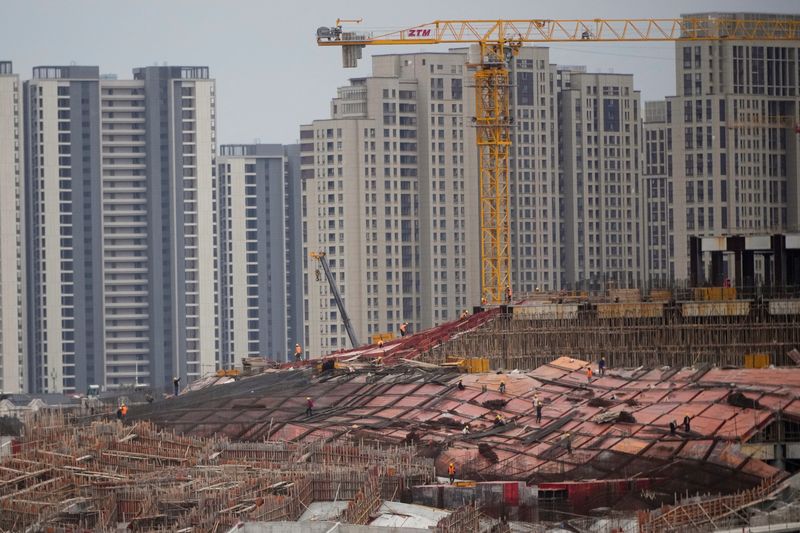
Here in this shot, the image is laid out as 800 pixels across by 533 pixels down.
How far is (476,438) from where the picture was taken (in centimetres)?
9638

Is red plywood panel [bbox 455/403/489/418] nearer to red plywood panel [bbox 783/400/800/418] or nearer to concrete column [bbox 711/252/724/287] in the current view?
red plywood panel [bbox 783/400/800/418]

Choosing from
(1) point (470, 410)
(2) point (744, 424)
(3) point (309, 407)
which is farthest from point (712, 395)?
(3) point (309, 407)

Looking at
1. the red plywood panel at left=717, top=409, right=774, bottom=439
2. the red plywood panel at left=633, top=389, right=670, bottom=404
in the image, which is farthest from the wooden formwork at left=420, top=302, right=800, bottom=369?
the red plywood panel at left=717, top=409, right=774, bottom=439

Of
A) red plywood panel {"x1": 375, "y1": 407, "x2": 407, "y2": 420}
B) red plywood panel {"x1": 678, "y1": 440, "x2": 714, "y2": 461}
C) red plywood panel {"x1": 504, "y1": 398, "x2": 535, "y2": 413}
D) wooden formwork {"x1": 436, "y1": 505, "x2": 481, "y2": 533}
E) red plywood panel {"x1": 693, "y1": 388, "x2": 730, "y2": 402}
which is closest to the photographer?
wooden formwork {"x1": 436, "y1": 505, "x2": 481, "y2": 533}

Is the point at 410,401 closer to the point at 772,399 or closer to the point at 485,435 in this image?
the point at 485,435

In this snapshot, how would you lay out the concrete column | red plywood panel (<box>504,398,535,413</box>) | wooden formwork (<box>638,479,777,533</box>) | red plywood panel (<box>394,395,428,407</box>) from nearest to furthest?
wooden formwork (<box>638,479,777,533</box>)
red plywood panel (<box>504,398,535,413</box>)
red plywood panel (<box>394,395,428,407</box>)
the concrete column

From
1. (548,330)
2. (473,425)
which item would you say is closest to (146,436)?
(473,425)

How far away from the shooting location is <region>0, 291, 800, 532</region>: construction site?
267ft

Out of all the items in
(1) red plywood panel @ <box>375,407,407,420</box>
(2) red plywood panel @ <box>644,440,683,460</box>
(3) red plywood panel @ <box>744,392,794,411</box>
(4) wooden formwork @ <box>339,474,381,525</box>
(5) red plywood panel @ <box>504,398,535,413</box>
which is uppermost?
(3) red plywood panel @ <box>744,392,794,411</box>

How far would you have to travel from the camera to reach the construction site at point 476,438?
81.2m

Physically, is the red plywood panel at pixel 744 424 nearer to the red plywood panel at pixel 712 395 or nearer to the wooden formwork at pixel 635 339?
the red plywood panel at pixel 712 395

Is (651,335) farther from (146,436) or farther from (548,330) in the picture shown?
(146,436)

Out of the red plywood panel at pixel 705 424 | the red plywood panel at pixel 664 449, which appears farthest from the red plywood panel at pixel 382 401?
the red plywood panel at pixel 664 449

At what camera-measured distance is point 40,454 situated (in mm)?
95875
